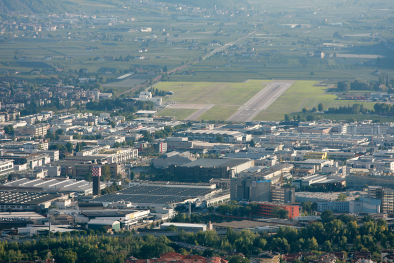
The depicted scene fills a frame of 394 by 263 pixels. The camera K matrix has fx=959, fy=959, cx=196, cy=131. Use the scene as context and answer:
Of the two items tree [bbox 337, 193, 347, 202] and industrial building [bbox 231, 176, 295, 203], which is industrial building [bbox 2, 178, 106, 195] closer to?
industrial building [bbox 231, 176, 295, 203]

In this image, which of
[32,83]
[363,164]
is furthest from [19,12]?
[363,164]

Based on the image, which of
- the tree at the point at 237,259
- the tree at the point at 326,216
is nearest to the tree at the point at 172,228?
the tree at the point at 237,259

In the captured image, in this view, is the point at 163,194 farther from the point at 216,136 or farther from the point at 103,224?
the point at 216,136

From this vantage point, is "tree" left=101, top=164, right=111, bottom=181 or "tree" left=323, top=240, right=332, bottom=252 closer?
"tree" left=323, top=240, right=332, bottom=252

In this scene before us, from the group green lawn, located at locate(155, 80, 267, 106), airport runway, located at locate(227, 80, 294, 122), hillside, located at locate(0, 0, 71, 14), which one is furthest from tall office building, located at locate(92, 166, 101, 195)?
hillside, located at locate(0, 0, 71, 14)

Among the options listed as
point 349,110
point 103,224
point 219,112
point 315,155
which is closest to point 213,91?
point 219,112

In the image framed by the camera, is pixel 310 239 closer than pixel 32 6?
Yes
